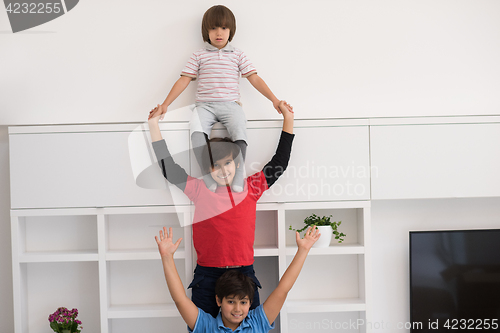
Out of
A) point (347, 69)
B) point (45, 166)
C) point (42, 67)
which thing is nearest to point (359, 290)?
point (347, 69)

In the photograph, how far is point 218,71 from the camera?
1859 mm

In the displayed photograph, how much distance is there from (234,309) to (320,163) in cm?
75

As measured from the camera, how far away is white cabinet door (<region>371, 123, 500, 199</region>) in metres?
1.83

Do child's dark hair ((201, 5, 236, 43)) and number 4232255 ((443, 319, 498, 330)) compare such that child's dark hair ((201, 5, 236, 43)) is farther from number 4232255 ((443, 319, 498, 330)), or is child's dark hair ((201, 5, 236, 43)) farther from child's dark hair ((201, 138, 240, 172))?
number 4232255 ((443, 319, 498, 330))

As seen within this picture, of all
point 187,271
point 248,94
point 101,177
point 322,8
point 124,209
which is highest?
point 322,8

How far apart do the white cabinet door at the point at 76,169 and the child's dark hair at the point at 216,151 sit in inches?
4.5

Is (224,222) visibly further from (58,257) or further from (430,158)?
(430,158)

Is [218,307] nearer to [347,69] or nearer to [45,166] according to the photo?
[45,166]

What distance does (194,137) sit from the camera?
1740 millimetres

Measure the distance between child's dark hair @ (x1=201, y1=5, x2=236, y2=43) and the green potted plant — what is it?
99 cm

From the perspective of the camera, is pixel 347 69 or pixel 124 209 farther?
pixel 347 69

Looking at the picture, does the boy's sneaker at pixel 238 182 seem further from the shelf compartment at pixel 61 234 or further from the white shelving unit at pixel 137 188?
the shelf compartment at pixel 61 234

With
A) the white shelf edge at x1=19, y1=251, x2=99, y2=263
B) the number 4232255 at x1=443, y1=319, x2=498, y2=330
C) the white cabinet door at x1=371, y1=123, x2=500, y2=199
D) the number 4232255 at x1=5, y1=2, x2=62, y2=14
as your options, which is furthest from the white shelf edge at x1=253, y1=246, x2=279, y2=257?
the number 4232255 at x1=5, y1=2, x2=62, y2=14

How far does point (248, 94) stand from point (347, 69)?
0.53 m
